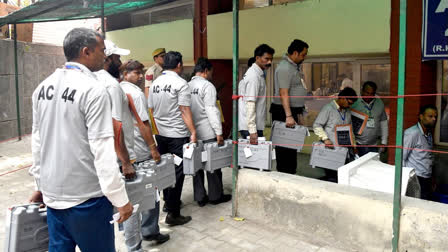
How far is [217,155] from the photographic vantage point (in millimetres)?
4762

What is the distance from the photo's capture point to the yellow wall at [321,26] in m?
5.93

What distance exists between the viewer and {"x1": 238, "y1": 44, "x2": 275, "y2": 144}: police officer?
4.78m

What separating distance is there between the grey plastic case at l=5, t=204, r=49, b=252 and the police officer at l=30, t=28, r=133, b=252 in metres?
0.23

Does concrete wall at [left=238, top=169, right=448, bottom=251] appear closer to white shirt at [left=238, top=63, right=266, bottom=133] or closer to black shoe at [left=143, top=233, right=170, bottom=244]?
white shirt at [left=238, top=63, right=266, bottom=133]

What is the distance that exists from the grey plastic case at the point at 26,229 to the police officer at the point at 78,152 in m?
0.23

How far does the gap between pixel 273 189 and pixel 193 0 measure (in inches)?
258

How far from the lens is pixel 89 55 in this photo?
2453mm

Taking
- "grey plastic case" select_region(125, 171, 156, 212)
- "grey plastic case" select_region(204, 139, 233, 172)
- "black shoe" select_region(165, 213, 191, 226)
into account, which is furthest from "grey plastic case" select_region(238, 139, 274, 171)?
"grey plastic case" select_region(125, 171, 156, 212)

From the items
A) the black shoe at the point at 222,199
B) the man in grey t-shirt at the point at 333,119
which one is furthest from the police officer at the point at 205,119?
the man in grey t-shirt at the point at 333,119

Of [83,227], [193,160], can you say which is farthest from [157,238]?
[83,227]

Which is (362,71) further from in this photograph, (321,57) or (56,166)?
(56,166)

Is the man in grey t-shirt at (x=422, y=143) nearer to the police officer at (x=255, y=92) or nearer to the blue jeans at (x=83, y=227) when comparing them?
the police officer at (x=255, y=92)

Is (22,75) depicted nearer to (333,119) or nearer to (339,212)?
(333,119)

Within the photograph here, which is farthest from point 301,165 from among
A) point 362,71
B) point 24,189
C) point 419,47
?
point 24,189
